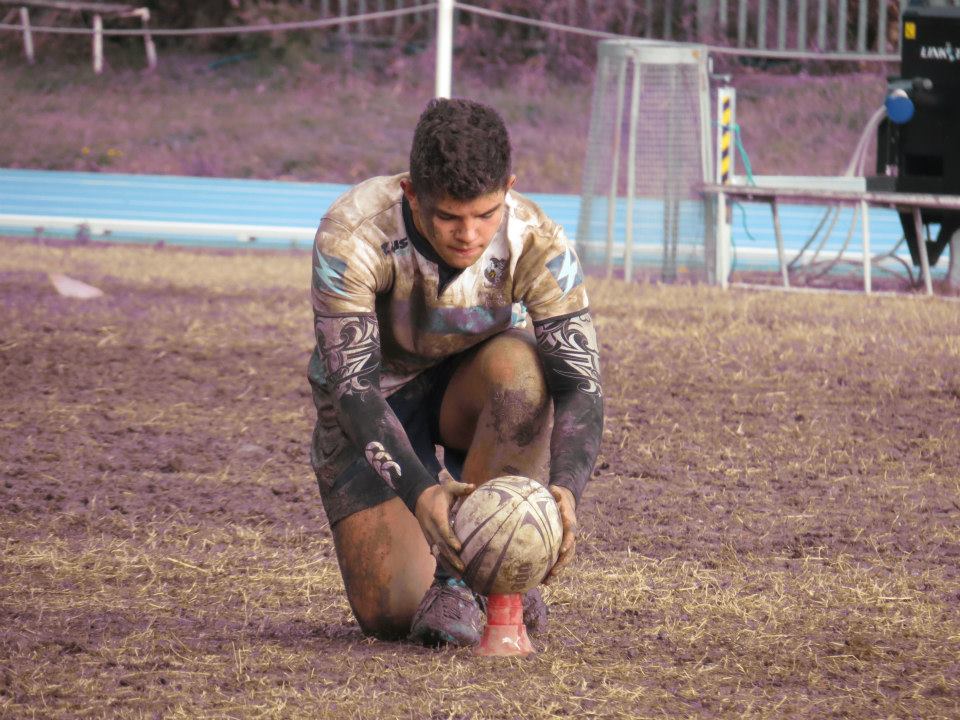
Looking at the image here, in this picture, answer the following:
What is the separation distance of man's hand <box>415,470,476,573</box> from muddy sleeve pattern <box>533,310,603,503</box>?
329 mm

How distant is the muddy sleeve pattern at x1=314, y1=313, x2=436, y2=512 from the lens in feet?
13.4

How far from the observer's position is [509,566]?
397 centimetres

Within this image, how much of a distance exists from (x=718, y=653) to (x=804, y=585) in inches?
31.6

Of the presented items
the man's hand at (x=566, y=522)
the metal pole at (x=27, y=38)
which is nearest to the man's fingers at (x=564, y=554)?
the man's hand at (x=566, y=522)

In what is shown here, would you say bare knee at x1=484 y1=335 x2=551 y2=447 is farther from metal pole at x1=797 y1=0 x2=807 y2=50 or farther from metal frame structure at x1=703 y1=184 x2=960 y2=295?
metal pole at x1=797 y1=0 x2=807 y2=50

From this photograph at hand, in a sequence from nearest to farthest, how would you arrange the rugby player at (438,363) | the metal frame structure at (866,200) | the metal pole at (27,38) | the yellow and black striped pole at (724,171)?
the rugby player at (438,363) < the metal frame structure at (866,200) < the yellow and black striped pole at (724,171) < the metal pole at (27,38)

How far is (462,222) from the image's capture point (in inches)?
158

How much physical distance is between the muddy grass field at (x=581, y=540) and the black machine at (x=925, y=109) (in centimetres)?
175

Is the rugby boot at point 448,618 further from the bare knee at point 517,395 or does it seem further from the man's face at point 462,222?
the man's face at point 462,222

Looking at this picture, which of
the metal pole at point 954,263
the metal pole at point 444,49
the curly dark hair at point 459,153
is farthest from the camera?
the metal pole at point 444,49

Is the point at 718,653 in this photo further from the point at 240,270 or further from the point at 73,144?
the point at 73,144

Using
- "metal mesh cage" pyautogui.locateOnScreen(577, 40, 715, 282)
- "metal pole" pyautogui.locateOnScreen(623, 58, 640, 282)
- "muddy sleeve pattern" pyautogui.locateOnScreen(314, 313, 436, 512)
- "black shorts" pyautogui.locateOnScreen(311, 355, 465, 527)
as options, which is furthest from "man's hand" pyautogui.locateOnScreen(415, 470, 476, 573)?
"metal pole" pyautogui.locateOnScreen(623, 58, 640, 282)

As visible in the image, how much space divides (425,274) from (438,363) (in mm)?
410

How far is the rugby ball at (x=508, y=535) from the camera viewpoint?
3936 millimetres
